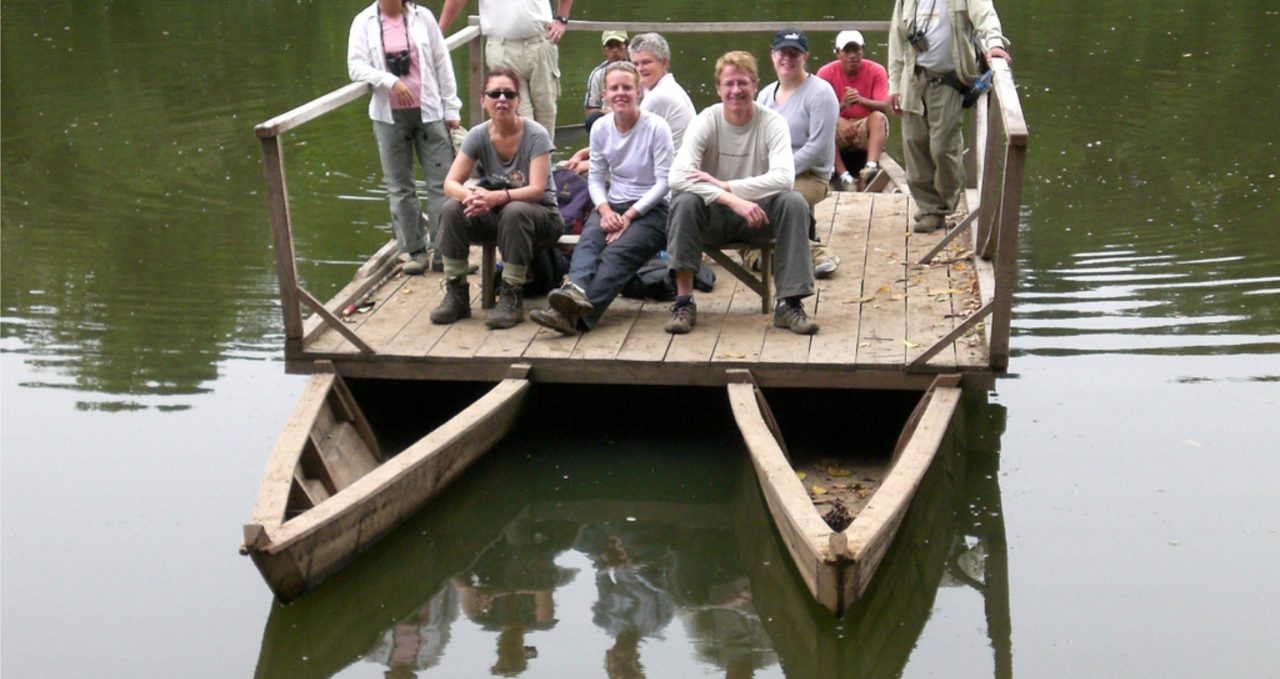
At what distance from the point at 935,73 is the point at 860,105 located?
8.38 ft

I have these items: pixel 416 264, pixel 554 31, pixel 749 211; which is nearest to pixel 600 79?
pixel 554 31

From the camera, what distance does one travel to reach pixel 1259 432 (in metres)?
7.37

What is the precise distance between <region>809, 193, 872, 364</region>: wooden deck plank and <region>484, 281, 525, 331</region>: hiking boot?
1.24 m

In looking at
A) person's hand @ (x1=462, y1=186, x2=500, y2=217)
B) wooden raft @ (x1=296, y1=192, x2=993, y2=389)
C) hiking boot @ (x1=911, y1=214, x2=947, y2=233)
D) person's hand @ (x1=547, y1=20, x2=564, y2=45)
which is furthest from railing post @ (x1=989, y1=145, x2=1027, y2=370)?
person's hand @ (x1=547, y1=20, x2=564, y2=45)

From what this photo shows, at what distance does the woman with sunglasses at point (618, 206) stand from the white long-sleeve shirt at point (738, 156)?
0.54 feet

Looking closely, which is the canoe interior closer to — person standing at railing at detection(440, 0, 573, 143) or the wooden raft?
the wooden raft

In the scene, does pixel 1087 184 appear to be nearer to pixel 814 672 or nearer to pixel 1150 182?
pixel 1150 182

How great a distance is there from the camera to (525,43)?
30.8ft

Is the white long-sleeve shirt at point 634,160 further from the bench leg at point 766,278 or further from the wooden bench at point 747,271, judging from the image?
the bench leg at point 766,278

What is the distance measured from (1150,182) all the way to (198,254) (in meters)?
6.13

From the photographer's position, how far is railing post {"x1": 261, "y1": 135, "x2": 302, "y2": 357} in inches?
266

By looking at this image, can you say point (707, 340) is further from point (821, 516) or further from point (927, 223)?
point (927, 223)

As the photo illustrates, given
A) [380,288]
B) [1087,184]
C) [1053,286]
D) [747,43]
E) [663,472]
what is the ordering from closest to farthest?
[663,472] < [380,288] < [1053,286] < [1087,184] < [747,43]

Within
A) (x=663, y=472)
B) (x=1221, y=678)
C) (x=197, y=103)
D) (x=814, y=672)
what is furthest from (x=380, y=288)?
(x=197, y=103)
